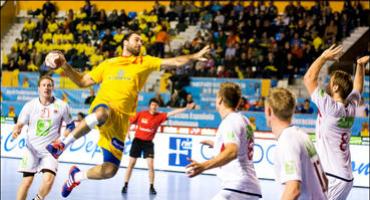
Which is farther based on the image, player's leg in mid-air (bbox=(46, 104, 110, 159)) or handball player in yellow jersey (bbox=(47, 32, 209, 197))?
handball player in yellow jersey (bbox=(47, 32, 209, 197))

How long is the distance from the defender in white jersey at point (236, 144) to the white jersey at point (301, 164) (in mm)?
975

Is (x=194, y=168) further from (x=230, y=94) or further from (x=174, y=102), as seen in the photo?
(x=174, y=102)

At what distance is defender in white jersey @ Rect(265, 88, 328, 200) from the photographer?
217 inches

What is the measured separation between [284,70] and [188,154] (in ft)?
22.2

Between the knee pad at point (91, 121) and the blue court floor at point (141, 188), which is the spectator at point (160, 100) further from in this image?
the knee pad at point (91, 121)

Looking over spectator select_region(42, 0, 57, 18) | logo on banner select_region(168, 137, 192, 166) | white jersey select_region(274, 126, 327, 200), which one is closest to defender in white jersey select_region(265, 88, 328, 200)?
white jersey select_region(274, 126, 327, 200)

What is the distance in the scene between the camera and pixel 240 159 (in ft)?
22.8

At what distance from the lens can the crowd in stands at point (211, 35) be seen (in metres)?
25.3

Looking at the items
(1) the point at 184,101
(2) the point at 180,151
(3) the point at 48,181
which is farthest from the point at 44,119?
(1) the point at 184,101

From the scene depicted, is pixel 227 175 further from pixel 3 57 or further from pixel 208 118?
pixel 3 57

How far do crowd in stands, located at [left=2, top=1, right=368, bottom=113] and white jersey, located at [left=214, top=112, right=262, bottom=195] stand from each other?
50.0ft

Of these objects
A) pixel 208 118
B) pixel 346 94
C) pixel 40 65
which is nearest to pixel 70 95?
pixel 40 65

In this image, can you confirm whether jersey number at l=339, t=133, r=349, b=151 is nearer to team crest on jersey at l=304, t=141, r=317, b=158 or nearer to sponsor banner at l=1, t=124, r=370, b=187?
team crest on jersey at l=304, t=141, r=317, b=158

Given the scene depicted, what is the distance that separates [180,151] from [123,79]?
33.7ft
